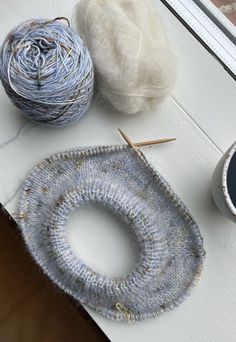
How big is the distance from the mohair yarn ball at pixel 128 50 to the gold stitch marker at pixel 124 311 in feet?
0.91

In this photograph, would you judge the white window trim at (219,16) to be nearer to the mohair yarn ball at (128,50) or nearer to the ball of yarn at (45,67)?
the mohair yarn ball at (128,50)

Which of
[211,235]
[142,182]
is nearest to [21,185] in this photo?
[142,182]

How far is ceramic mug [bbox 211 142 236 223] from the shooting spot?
2.15 feet

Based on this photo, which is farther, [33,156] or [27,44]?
[33,156]

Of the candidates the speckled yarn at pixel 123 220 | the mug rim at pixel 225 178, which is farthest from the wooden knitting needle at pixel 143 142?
the mug rim at pixel 225 178

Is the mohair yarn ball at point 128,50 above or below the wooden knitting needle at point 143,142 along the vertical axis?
above

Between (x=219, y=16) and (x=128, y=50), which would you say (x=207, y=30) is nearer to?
(x=219, y=16)

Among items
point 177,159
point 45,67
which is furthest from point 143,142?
point 45,67

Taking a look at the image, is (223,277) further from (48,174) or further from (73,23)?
(73,23)

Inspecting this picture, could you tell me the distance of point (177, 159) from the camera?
0.74 m

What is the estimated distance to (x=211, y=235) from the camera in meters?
0.73

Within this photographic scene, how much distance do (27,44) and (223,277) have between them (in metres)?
0.42

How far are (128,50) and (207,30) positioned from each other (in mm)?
200

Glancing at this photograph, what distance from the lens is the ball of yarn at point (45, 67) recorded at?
64cm
